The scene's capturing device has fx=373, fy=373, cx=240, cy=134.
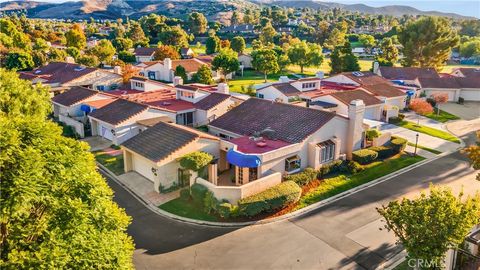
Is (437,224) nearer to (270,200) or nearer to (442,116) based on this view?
(270,200)

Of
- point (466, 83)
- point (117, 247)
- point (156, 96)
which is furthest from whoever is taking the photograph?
point (466, 83)

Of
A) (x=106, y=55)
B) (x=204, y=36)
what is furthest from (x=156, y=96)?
(x=204, y=36)

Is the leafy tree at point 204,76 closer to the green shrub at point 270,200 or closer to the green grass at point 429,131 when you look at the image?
the green grass at point 429,131

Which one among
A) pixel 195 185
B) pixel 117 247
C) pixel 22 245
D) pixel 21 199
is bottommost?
pixel 195 185

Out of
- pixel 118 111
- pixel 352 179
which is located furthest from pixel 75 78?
pixel 352 179

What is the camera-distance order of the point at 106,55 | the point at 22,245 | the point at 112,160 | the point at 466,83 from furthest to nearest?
the point at 106,55 → the point at 466,83 → the point at 112,160 → the point at 22,245

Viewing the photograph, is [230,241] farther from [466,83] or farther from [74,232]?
[466,83]

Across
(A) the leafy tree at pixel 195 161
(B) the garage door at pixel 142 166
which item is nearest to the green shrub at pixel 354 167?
(A) the leafy tree at pixel 195 161
